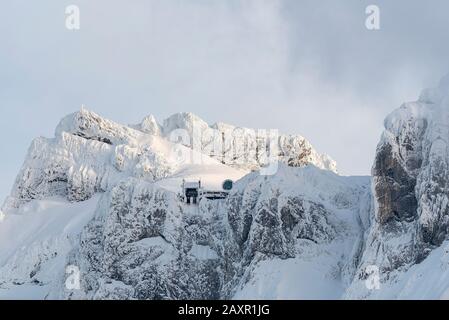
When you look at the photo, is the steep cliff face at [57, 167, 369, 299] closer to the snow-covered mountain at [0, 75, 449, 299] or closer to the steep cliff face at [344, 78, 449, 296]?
the snow-covered mountain at [0, 75, 449, 299]

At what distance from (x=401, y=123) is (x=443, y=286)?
31.7 meters

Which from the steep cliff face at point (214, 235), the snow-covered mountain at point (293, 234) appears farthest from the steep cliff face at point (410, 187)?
the steep cliff face at point (214, 235)

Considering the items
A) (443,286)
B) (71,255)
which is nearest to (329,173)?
(71,255)

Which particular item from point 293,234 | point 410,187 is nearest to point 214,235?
point 293,234

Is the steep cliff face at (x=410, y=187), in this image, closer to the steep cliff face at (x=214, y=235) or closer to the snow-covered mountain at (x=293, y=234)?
the snow-covered mountain at (x=293, y=234)

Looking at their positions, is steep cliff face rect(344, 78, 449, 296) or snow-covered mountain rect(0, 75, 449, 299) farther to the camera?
snow-covered mountain rect(0, 75, 449, 299)

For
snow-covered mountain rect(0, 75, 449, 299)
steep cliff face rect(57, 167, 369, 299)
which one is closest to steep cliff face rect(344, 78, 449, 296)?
snow-covered mountain rect(0, 75, 449, 299)

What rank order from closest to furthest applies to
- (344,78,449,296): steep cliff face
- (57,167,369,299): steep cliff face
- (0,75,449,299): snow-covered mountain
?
(344,78,449,296): steep cliff face, (0,75,449,299): snow-covered mountain, (57,167,369,299): steep cliff face

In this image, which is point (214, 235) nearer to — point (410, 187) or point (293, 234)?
point (293, 234)

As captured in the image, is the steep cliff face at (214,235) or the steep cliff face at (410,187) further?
the steep cliff face at (214,235)

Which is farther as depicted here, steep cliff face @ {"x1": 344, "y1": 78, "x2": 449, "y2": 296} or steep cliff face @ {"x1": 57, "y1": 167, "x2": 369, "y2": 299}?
steep cliff face @ {"x1": 57, "y1": 167, "x2": 369, "y2": 299}

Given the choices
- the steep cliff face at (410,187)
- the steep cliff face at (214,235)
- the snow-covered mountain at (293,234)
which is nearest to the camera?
the steep cliff face at (410,187)

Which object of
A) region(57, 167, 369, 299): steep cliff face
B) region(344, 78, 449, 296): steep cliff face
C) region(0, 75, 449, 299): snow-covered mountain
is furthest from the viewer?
region(57, 167, 369, 299): steep cliff face

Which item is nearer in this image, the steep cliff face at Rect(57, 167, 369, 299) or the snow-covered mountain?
the snow-covered mountain
